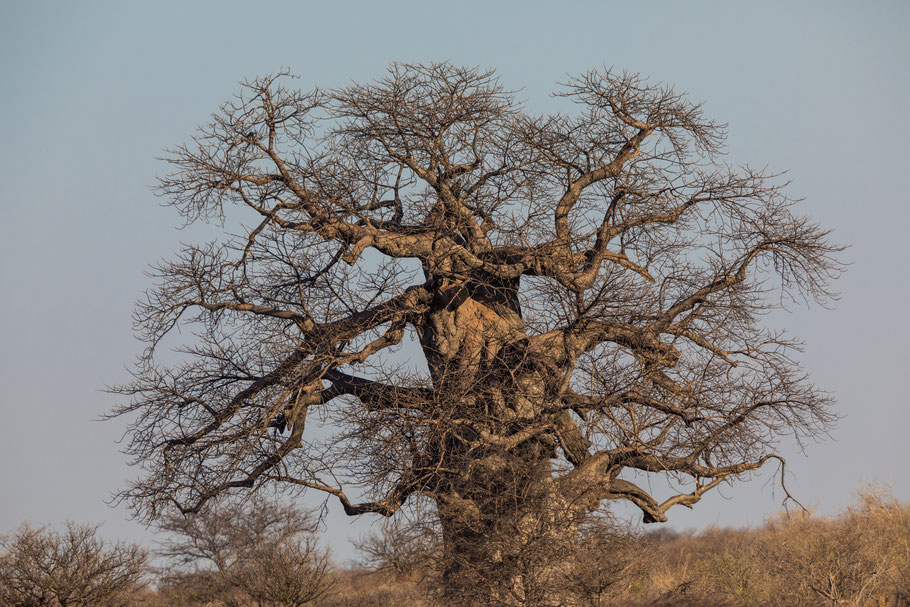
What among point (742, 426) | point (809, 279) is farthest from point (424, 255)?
point (809, 279)

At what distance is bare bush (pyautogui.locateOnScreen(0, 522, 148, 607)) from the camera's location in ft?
45.0

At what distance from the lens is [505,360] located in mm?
10195

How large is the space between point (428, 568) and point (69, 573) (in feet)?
25.5

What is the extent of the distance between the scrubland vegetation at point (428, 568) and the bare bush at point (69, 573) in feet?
0.06

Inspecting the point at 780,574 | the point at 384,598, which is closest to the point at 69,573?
the point at 384,598

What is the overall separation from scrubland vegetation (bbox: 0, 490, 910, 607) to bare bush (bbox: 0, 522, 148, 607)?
2 centimetres

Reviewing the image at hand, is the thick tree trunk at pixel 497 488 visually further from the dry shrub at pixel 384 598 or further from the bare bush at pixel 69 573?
the bare bush at pixel 69 573

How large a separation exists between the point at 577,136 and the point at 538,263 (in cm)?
205

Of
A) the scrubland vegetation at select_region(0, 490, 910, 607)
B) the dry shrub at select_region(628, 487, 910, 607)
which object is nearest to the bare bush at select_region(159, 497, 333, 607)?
the scrubland vegetation at select_region(0, 490, 910, 607)

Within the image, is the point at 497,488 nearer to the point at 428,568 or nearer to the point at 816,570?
the point at 428,568

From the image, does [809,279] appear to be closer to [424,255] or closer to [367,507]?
[424,255]

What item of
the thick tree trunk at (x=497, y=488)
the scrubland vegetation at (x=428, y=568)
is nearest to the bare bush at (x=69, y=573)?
the scrubland vegetation at (x=428, y=568)

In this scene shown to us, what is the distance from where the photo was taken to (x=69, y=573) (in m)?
13.9

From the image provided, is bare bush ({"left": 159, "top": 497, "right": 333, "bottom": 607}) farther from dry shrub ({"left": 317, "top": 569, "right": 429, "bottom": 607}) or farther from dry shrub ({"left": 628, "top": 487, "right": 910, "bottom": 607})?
dry shrub ({"left": 628, "top": 487, "right": 910, "bottom": 607})
